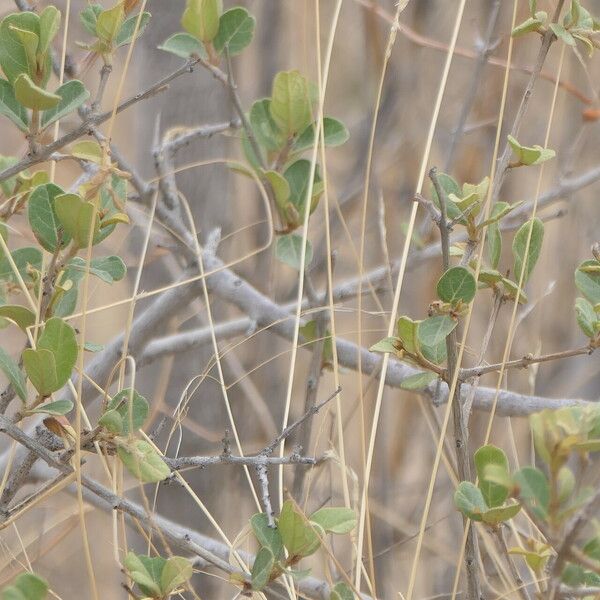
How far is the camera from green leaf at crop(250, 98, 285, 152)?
90 centimetres

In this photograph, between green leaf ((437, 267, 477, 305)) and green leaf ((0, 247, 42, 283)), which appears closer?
green leaf ((437, 267, 477, 305))

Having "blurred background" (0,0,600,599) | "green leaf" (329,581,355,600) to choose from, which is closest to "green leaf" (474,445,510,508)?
"green leaf" (329,581,355,600)

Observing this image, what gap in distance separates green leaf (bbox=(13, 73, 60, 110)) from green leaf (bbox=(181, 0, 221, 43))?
0.95 ft

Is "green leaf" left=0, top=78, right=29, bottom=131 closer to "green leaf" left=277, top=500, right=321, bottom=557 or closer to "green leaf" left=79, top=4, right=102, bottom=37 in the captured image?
"green leaf" left=79, top=4, right=102, bottom=37

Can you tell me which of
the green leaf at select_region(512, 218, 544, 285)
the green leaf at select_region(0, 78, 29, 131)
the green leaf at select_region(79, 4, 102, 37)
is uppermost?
the green leaf at select_region(79, 4, 102, 37)

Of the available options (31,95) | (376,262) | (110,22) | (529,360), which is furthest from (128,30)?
(376,262)

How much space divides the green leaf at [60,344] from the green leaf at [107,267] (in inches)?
3.7

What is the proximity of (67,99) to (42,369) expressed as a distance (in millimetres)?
198

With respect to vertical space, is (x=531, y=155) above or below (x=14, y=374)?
above

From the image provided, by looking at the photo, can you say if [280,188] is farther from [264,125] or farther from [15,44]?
[15,44]

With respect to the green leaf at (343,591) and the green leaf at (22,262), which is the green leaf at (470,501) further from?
the green leaf at (22,262)

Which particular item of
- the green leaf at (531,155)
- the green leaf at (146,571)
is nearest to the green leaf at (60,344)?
the green leaf at (146,571)

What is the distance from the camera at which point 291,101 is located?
859mm

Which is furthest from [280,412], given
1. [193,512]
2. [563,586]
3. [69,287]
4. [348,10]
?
[563,586]
